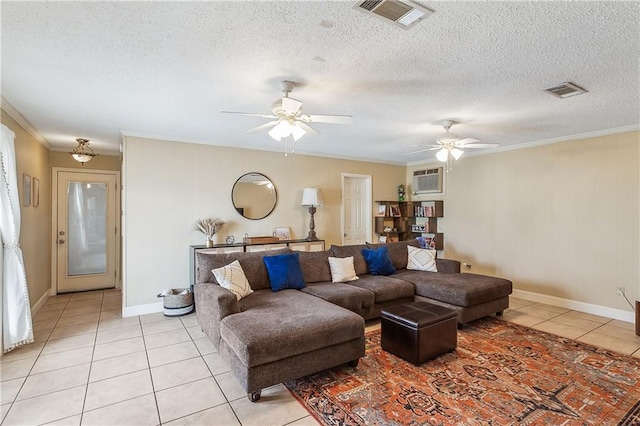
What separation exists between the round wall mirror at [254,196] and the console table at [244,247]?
565mm

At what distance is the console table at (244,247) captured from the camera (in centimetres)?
446

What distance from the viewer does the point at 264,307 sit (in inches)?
115

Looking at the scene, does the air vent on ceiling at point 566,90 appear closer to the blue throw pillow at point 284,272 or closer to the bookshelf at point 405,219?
the blue throw pillow at point 284,272

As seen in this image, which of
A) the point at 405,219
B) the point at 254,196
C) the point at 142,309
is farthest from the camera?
the point at 405,219

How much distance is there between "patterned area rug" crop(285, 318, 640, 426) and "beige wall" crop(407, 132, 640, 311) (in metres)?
1.61

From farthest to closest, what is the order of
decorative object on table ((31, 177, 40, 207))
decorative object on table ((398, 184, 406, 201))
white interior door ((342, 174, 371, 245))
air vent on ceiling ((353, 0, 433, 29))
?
decorative object on table ((398, 184, 406, 201)) < white interior door ((342, 174, 371, 245)) < decorative object on table ((31, 177, 40, 207)) < air vent on ceiling ((353, 0, 433, 29))

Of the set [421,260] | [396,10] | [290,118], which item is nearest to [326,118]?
[290,118]

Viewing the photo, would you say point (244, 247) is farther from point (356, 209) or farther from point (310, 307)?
point (356, 209)

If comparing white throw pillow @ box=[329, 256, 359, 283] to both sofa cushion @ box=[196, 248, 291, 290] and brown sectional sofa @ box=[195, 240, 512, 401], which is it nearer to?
brown sectional sofa @ box=[195, 240, 512, 401]

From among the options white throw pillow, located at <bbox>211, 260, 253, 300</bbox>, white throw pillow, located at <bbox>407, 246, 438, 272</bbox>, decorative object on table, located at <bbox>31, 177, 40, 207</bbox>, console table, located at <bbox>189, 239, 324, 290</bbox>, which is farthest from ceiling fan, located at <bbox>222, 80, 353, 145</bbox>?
decorative object on table, located at <bbox>31, 177, 40, 207</bbox>

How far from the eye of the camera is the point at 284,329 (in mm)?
2391

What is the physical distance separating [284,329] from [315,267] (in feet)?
5.76

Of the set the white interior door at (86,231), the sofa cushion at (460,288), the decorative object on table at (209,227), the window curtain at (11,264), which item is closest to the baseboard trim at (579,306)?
the sofa cushion at (460,288)

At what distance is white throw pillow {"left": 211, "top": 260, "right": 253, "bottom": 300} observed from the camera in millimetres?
3235
